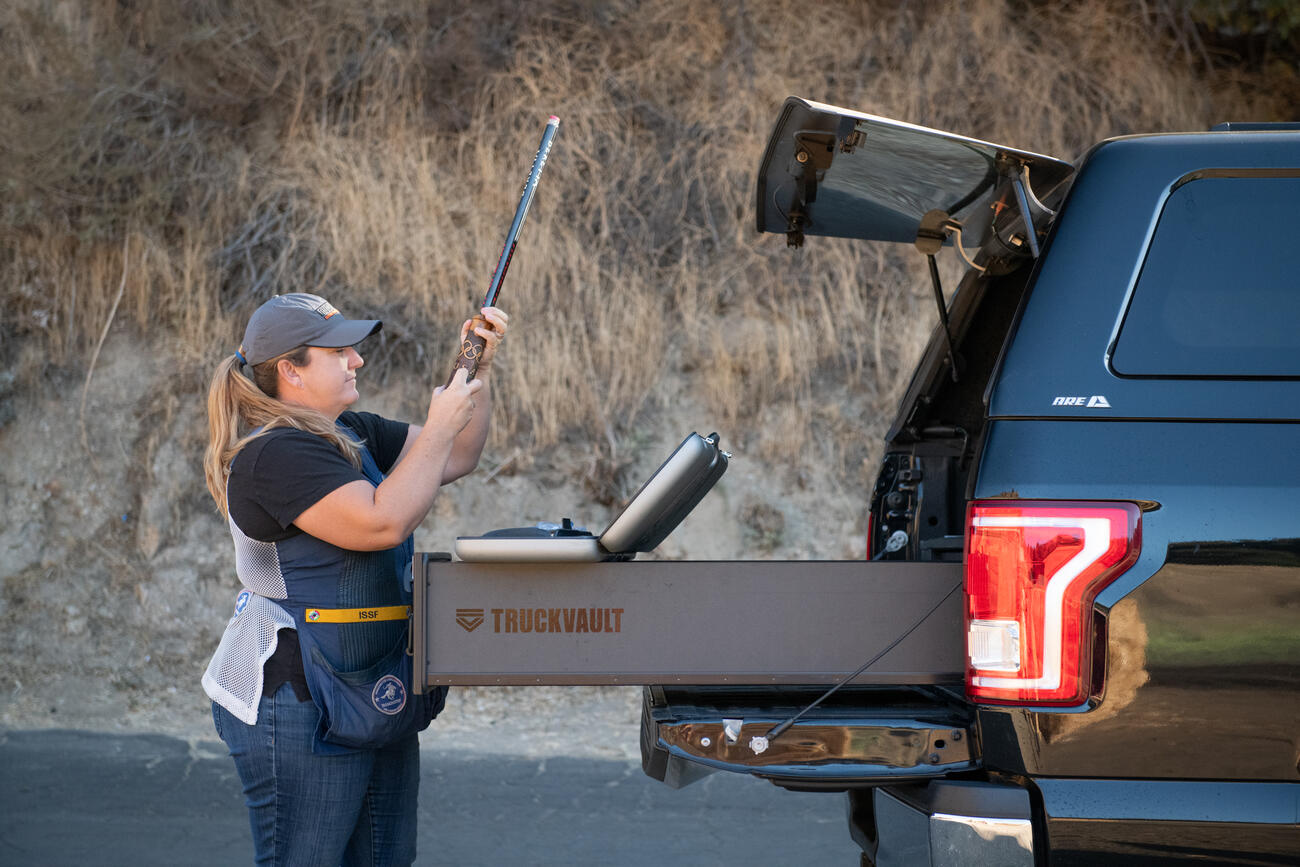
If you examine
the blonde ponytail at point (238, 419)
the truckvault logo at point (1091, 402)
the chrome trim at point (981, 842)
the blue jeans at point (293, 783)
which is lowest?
the blue jeans at point (293, 783)

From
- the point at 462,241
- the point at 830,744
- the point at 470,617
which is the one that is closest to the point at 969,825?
the point at 830,744

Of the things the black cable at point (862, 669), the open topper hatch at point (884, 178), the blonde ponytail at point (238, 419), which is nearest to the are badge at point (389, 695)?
the blonde ponytail at point (238, 419)

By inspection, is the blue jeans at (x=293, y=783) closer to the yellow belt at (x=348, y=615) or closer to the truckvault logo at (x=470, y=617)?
the yellow belt at (x=348, y=615)

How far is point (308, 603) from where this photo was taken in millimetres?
2668

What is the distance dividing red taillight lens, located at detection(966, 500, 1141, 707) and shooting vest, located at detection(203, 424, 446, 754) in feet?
4.33

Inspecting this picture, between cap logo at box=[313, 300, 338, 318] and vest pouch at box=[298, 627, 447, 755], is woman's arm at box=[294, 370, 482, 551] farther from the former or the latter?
cap logo at box=[313, 300, 338, 318]

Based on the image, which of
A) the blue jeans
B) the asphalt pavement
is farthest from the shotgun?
the asphalt pavement

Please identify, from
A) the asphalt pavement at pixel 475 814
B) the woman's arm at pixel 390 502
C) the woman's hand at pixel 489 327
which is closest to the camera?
the woman's arm at pixel 390 502

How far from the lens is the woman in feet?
8.53

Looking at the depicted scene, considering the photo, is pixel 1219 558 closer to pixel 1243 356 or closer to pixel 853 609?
pixel 1243 356

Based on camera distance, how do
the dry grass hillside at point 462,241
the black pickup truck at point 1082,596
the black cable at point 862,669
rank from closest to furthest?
the black pickup truck at point 1082,596 → the black cable at point 862,669 → the dry grass hillside at point 462,241

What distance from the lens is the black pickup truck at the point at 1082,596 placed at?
7.14 feet

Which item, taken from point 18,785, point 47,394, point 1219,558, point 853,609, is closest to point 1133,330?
point 1219,558

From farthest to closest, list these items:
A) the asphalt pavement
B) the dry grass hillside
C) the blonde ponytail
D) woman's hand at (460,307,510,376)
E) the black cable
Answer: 1. the dry grass hillside
2. the asphalt pavement
3. woman's hand at (460,307,510,376)
4. the blonde ponytail
5. the black cable
